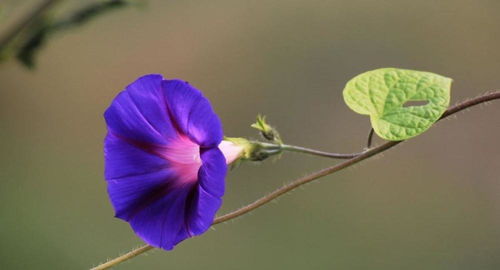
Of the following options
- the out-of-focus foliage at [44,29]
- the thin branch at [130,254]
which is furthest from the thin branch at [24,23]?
the thin branch at [130,254]

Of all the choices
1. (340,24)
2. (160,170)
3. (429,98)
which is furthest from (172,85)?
(340,24)

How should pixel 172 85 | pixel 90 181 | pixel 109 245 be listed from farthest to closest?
1. pixel 90 181
2. pixel 109 245
3. pixel 172 85

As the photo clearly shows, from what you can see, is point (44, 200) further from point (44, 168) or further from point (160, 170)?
Answer: point (160, 170)

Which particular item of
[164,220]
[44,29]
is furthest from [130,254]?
[44,29]

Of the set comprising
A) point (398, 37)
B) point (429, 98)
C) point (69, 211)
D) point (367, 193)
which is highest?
point (429, 98)

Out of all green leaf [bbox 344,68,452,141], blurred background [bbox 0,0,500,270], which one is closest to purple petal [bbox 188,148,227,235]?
green leaf [bbox 344,68,452,141]
